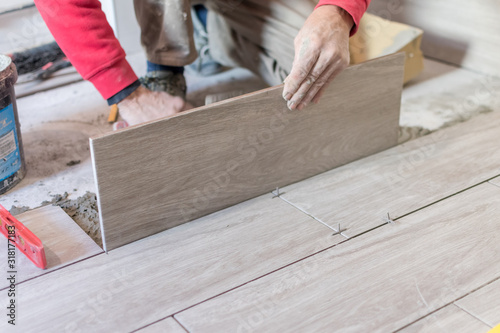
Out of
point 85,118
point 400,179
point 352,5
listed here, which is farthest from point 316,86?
point 85,118

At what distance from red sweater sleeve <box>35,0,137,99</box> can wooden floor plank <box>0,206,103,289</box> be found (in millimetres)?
367

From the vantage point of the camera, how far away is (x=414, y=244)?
1.24 m

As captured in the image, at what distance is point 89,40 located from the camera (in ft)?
4.67

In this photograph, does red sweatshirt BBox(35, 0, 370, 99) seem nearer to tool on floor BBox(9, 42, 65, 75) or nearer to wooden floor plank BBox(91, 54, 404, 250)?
wooden floor plank BBox(91, 54, 404, 250)

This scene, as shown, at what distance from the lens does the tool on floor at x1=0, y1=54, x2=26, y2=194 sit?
4.64ft

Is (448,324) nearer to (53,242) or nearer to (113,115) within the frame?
(53,242)

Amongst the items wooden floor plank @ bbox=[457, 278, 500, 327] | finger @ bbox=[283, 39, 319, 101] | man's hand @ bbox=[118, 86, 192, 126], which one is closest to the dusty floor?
man's hand @ bbox=[118, 86, 192, 126]

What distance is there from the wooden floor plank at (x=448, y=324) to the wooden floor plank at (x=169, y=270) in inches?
12.0

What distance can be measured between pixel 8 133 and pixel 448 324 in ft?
3.84

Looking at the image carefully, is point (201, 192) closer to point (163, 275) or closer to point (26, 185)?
point (163, 275)

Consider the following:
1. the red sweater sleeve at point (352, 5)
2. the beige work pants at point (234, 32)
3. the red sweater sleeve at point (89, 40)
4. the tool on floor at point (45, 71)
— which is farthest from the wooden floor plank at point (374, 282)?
the tool on floor at point (45, 71)

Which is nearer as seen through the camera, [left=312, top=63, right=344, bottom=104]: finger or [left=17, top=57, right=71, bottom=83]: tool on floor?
[left=312, top=63, right=344, bottom=104]: finger

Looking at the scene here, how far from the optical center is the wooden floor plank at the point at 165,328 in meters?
1.02

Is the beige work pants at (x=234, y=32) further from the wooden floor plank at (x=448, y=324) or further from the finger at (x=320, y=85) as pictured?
the wooden floor plank at (x=448, y=324)
